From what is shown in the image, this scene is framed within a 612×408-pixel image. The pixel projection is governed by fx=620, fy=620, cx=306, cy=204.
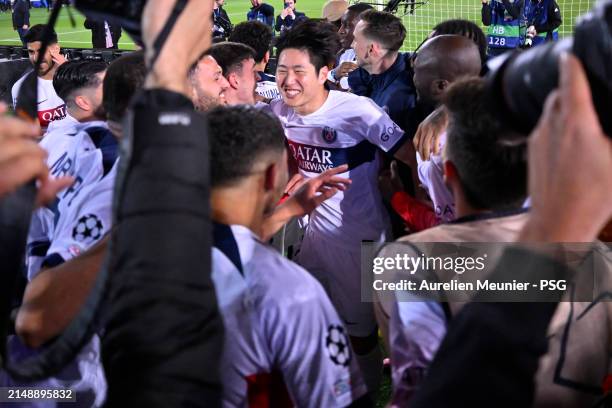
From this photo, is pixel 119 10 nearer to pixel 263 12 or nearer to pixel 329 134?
pixel 329 134

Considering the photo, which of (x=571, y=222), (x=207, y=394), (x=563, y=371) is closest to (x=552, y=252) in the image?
(x=571, y=222)

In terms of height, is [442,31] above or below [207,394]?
above

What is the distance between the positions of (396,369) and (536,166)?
0.85 metres

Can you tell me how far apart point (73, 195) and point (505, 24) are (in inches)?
433

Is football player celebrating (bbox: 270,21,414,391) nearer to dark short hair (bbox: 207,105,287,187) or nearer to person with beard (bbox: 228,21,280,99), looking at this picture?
person with beard (bbox: 228,21,280,99)

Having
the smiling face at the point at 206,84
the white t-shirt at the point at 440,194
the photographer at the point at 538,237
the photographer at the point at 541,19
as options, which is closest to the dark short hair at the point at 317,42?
the smiling face at the point at 206,84

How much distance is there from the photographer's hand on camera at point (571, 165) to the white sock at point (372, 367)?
9.32ft

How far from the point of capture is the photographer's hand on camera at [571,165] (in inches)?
28.1

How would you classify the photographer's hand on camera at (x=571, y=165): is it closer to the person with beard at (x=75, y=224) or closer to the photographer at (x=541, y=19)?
the person with beard at (x=75, y=224)

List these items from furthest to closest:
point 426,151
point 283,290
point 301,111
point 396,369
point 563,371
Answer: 1. point 301,111
2. point 426,151
3. point 283,290
4. point 396,369
5. point 563,371

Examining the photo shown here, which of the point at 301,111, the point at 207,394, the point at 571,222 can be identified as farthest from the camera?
the point at 301,111

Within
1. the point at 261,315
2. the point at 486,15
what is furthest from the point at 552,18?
the point at 261,315

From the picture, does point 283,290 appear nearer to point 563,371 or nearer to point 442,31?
point 563,371

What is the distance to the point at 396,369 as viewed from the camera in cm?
149
